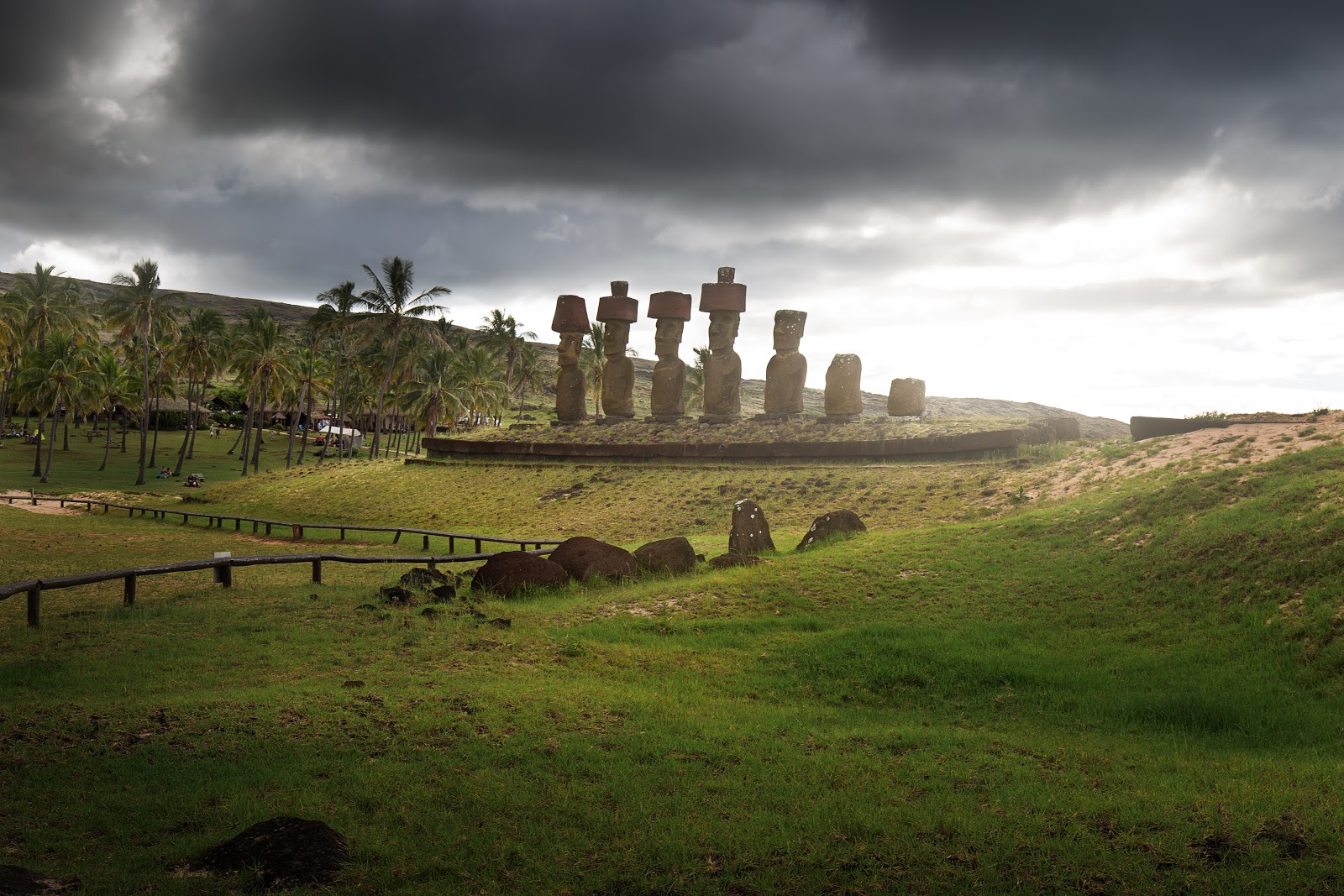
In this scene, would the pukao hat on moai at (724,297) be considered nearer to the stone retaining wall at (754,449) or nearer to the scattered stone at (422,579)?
the stone retaining wall at (754,449)

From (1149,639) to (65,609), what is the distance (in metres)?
14.7

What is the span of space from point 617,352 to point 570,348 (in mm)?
2596

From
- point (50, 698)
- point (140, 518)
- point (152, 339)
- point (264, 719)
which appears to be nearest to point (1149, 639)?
point (264, 719)

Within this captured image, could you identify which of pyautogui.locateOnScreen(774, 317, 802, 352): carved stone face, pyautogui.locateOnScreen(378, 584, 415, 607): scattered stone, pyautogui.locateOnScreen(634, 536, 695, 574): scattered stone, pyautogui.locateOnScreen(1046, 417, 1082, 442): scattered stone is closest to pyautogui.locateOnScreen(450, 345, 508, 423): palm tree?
pyautogui.locateOnScreen(774, 317, 802, 352): carved stone face

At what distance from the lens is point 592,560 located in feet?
56.5

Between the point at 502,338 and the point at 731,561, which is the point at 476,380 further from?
the point at 731,561

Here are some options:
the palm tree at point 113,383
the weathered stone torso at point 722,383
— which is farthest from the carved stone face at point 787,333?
the palm tree at point 113,383

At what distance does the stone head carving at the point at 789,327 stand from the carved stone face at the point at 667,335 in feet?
16.9

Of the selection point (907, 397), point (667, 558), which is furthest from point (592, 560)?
point (907, 397)

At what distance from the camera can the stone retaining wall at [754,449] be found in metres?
29.9

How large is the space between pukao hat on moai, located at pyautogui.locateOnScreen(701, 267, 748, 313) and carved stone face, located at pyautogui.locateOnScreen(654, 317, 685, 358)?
87.8 inches

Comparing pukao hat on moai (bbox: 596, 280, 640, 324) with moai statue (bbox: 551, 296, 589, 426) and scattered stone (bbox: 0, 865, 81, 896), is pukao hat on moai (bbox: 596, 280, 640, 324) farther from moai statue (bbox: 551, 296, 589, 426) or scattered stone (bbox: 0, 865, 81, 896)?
scattered stone (bbox: 0, 865, 81, 896)

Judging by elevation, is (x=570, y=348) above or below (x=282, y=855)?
above

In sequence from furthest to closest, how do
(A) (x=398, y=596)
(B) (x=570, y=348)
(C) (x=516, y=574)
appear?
(B) (x=570, y=348) < (C) (x=516, y=574) < (A) (x=398, y=596)
